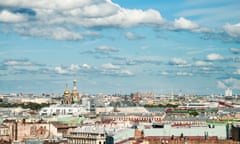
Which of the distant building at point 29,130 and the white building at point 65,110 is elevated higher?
the white building at point 65,110

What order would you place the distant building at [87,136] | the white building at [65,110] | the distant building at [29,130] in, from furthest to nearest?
the white building at [65,110] < the distant building at [29,130] < the distant building at [87,136]

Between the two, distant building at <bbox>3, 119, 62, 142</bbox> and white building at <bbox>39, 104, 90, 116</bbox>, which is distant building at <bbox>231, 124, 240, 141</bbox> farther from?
white building at <bbox>39, 104, 90, 116</bbox>

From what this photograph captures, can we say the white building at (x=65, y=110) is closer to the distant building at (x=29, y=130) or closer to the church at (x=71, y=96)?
the church at (x=71, y=96)

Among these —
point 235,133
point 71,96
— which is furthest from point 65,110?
point 235,133

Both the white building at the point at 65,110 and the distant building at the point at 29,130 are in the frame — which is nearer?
the distant building at the point at 29,130

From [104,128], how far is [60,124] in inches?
1040

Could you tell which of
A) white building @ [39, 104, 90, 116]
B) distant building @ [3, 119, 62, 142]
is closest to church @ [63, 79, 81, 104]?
white building @ [39, 104, 90, 116]

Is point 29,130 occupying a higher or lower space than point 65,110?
lower

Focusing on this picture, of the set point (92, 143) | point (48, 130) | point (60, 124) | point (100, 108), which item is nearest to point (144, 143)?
point (92, 143)

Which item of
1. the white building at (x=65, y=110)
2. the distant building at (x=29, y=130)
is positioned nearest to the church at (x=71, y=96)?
the white building at (x=65, y=110)

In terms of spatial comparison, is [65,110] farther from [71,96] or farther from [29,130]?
[29,130]

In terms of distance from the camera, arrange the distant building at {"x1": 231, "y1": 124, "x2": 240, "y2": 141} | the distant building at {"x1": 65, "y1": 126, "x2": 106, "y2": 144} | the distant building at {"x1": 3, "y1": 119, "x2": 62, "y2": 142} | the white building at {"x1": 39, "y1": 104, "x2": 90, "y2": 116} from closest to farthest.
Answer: the distant building at {"x1": 231, "y1": 124, "x2": 240, "y2": 141} → the distant building at {"x1": 65, "y1": 126, "x2": 106, "y2": 144} → the distant building at {"x1": 3, "y1": 119, "x2": 62, "y2": 142} → the white building at {"x1": 39, "y1": 104, "x2": 90, "y2": 116}

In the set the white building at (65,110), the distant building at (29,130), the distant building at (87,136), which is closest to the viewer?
the distant building at (87,136)

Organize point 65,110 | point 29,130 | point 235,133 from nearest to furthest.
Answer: point 235,133 < point 29,130 < point 65,110
